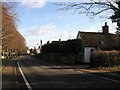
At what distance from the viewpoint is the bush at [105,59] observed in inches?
1566

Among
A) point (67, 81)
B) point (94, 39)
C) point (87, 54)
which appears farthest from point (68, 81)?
point (94, 39)

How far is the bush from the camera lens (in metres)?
39.8

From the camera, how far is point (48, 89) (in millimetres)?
16609

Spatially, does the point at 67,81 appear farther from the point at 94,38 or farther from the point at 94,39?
the point at 94,38

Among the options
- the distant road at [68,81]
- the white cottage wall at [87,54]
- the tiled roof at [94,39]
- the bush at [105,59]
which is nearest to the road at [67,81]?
the distant road at [68,81]

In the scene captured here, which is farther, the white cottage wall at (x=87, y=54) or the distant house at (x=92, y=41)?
the distant house at (x=92, y=41)

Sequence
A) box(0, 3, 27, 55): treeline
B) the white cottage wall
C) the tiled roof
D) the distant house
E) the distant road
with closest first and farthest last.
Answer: the distant road < box(0, 3, 27, 55): treeline < the white cottage wall < the distant house < the tiled roof

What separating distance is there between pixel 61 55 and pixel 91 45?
637 cm

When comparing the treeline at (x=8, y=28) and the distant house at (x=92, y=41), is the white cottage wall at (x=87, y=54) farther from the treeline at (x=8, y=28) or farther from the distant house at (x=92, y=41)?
the treeline at (x=8, y=28)

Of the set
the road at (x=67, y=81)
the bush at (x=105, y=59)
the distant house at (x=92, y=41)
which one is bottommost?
the road at (x=67, y=81)

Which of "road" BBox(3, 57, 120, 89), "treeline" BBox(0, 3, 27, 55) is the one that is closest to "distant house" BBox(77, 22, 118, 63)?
"treeline" BBox(0, 3, 27, 55)

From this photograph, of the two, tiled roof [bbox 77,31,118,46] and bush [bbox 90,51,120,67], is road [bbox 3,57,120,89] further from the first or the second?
tiled roof [bbox 77,31,118,46]

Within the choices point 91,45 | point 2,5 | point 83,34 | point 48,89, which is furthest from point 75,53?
point 48,89

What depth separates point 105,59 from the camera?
40.1m
